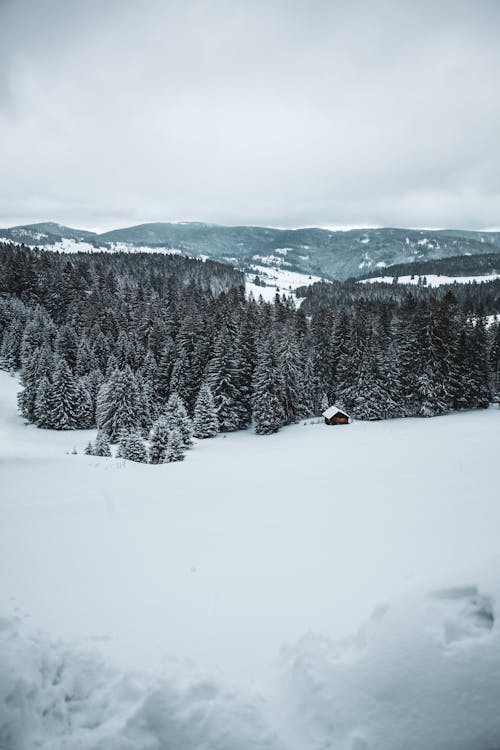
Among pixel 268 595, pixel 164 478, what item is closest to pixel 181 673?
pixel 268 595

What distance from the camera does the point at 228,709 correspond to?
175 inches

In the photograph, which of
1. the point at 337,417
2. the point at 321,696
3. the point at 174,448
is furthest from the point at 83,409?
the point at 321,696

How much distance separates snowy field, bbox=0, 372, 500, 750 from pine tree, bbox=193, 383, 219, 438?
84.5 ft

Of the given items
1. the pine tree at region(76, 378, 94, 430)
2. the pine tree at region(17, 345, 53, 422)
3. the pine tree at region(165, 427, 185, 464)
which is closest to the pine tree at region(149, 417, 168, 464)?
the pine tree at region(165, 427, 185, 464)

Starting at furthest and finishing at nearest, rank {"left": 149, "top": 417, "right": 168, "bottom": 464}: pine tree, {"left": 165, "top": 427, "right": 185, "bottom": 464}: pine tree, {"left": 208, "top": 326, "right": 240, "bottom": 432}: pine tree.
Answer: {"left": 208, "top": 326, "right": 240, "bottom": 432}: pine tree, {"left": 149, "top": 417, "right": 168, "bottom": 464}: pine tree, {"left": 165, "top": 427, "right": 185, "bottom": 464}: pine tree

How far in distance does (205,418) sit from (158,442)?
11277 mm

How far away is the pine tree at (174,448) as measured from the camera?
84.7 feet

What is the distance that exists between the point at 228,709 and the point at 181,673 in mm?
828

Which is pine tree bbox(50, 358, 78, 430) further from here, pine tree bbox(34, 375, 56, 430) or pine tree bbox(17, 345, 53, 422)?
pine tree bbox(17, 345, 53, 422)

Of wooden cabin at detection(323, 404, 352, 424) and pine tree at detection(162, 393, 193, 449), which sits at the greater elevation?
pine tree at detection(162, 393, 193, 449)

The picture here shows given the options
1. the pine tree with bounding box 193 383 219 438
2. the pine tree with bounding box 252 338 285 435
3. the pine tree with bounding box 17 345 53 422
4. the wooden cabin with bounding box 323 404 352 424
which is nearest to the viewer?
the pine tree with bounding box 193 383 219 438

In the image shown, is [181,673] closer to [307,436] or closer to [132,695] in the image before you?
[132,695]

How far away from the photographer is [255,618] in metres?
6.09

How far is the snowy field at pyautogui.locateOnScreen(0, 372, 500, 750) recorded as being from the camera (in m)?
4.12
